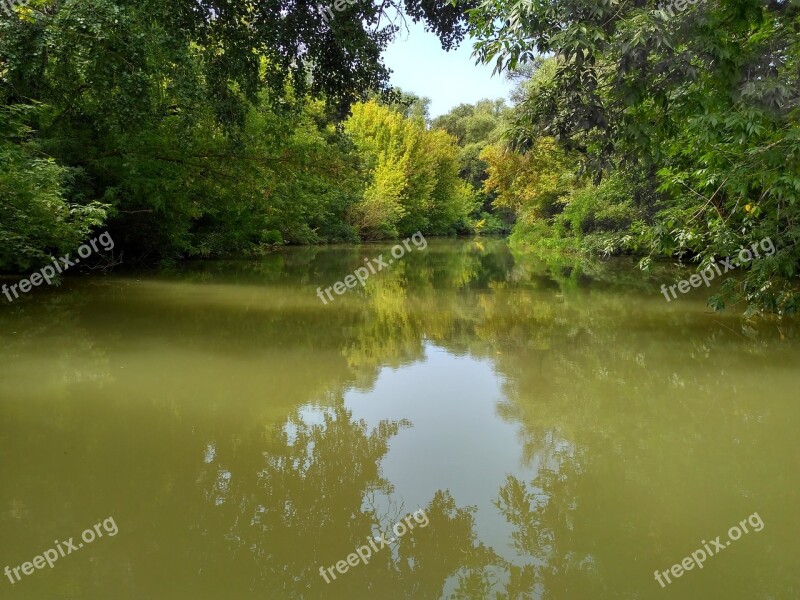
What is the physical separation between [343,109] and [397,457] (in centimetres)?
582

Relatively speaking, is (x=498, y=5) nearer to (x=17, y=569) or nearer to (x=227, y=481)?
(x=227, y=481)

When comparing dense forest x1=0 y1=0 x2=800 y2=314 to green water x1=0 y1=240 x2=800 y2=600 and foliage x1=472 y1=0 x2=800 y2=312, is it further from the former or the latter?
green water x1=0 y1=240 x2=800 y2=600

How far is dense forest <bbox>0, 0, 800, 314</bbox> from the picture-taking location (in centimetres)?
448

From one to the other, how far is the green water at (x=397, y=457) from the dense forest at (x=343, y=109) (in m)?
1.98

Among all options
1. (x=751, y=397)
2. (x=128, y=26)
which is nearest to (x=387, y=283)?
(x=128, y=26)

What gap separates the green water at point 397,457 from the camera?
2.76 metres

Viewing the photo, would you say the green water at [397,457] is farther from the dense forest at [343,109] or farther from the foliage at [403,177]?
the foliage at [403,177]

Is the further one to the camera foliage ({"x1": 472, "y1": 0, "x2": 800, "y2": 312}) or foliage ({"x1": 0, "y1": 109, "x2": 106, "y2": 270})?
foliage ({"x1": 0, "y1": 109, "x2": 106, "y2": 270})

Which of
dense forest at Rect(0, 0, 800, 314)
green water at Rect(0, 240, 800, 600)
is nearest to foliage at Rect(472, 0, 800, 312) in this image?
dense forest at Rect(0, 0, 800, 314)

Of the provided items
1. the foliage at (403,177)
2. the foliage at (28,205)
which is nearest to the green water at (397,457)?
the foliage at (28,205)

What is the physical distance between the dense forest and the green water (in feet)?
6.49

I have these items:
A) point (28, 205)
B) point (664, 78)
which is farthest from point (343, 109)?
point (28, 205)

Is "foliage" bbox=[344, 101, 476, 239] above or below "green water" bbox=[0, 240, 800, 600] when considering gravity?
above

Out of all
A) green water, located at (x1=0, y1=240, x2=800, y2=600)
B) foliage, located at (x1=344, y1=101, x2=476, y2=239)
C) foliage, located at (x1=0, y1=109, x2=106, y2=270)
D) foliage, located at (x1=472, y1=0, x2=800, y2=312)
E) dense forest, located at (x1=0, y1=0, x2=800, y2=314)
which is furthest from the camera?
foliage, located at (x1=344, y1=101, x2=476, y2=239)
